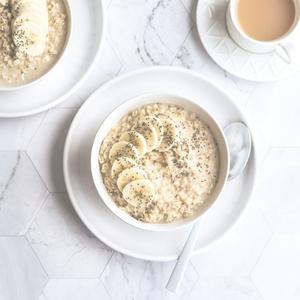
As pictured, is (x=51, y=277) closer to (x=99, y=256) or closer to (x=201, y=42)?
(x=99, y=256)

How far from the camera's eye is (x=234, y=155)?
134 centimetres

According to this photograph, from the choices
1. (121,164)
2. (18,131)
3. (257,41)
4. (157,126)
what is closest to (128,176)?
(121,164)

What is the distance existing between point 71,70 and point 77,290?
0.60m

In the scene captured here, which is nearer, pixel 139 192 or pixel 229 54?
pixel 139 192

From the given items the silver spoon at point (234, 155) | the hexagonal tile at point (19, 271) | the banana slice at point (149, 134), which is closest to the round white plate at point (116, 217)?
the silver spoon at point (234, 155)

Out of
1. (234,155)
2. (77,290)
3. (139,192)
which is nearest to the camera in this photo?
(139,192)

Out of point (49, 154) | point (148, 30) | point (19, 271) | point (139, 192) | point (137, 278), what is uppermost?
point (148, 30)

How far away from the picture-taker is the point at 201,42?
55.2 inches

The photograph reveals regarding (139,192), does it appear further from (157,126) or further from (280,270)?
(280,270)

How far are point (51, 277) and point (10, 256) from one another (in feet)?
0.42

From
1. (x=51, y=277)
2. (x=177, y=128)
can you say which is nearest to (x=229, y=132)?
(x=177, y=128)

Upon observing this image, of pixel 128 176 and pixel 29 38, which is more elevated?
pixel 29 38

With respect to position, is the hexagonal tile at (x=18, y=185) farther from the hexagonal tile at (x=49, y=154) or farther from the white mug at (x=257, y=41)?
the white mug at (x=257, y=41)

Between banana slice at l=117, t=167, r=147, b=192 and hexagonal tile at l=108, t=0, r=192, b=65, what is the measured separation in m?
0.35
